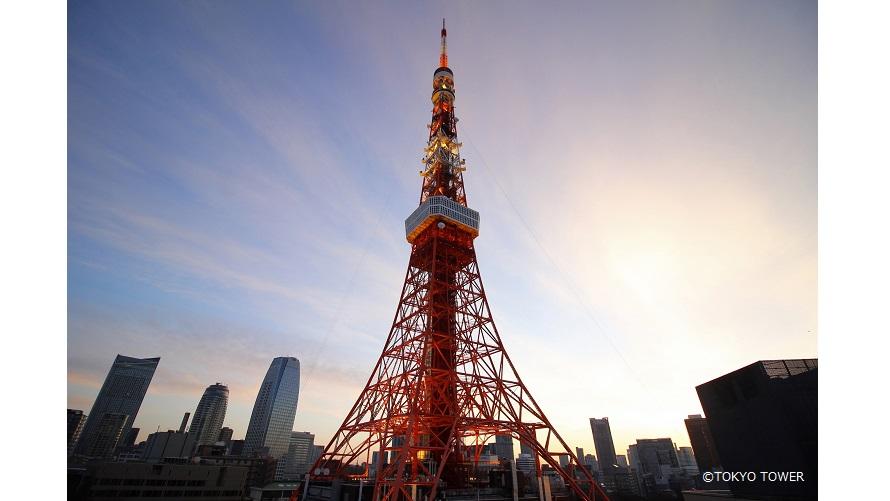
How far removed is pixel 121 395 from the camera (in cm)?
17625

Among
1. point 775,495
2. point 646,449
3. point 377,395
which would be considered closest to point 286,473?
→ point 646,449

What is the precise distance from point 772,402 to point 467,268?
23208 mm

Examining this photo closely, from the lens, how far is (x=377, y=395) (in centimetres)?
2755

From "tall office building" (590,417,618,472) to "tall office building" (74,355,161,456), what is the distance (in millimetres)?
198863

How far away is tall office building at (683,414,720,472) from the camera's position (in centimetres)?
8894

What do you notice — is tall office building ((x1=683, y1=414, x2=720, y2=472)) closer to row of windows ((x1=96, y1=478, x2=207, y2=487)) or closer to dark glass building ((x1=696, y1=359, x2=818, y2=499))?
dark glass building ((x1=696, y1=359, x2=818, y2=499))

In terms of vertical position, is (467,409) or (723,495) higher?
(467,409)

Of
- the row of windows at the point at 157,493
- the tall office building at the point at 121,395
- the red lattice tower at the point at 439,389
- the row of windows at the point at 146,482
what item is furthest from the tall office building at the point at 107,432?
the red lattice tower at the point at 439,389

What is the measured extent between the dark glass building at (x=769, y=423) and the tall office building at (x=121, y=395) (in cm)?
21245

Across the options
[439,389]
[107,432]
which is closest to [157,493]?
[439,389]

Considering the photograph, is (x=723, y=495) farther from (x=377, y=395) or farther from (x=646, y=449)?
(x=646, y=449)

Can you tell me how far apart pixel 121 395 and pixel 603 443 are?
A: 732 ft

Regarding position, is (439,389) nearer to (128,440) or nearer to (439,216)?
(439,216)

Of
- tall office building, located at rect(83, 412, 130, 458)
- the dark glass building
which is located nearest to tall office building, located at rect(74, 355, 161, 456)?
tall office building, located at rect(83, 412, 130, 458)
